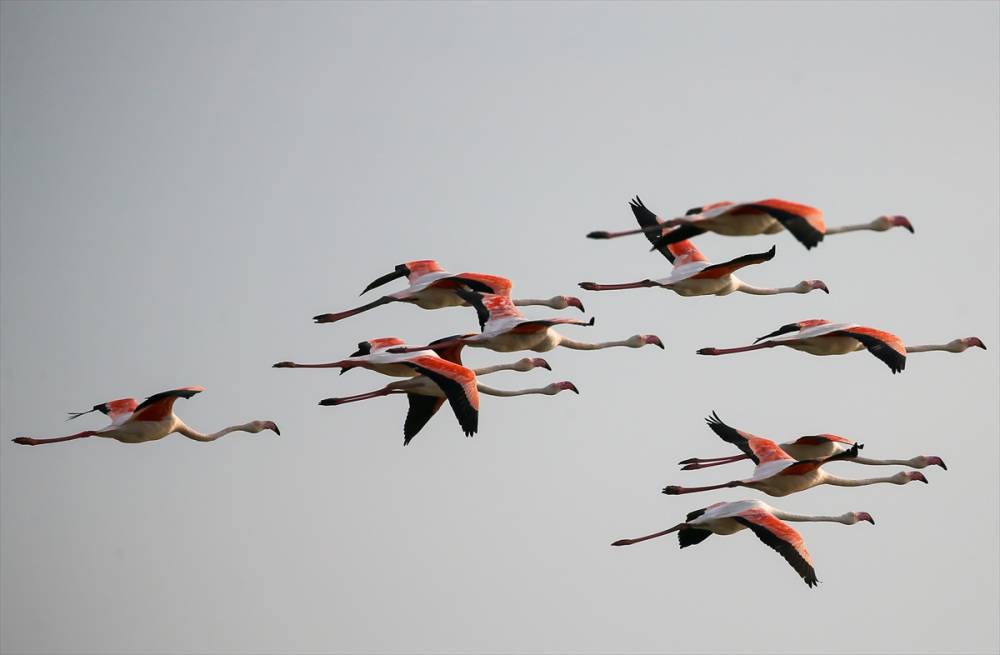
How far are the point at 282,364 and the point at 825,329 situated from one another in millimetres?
7536

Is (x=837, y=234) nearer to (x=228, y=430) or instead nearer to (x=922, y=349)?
(x=922, y=349)

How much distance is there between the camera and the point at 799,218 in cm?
2514

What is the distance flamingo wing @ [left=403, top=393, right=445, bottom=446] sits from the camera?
30875 millimetres

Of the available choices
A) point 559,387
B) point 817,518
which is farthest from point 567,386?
point 817,518

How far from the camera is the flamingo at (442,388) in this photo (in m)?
26.9

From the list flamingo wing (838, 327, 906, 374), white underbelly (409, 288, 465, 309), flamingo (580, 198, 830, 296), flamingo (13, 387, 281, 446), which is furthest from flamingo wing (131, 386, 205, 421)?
flamingo wing (838, 327, 906, 374)

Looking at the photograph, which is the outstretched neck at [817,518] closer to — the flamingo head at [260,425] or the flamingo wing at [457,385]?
the flamingo wing at [457,385]

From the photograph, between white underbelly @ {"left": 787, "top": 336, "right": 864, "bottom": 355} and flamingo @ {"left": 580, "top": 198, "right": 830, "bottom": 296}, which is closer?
white underbelly @ {"left": 787, "top": 336, "right": 864, "bottom": 355}

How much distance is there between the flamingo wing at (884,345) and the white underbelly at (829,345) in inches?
27.4

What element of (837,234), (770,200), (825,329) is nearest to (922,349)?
(825,329)

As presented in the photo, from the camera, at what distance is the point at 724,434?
31.1m

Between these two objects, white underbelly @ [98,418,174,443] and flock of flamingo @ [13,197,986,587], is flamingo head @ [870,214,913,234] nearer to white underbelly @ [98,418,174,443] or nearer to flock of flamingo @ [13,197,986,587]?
flock of flamingo @ [13,197,986,587]

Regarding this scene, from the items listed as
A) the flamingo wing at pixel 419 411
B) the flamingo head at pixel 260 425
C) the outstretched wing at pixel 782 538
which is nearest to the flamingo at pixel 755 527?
the outstretched wing at pixel 782 538

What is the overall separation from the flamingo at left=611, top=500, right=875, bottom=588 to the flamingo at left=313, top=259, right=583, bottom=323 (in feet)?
14.1
